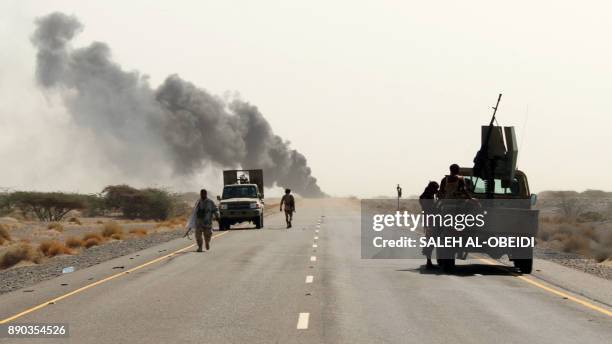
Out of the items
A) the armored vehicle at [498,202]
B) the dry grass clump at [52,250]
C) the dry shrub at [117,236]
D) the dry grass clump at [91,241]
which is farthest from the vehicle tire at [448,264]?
the dry shrub at [117,236]

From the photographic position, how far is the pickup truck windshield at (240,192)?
4122cm

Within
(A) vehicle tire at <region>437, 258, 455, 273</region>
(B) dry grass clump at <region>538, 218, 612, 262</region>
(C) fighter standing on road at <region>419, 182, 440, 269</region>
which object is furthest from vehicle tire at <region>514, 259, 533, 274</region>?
(B) dry grass clump at <region>538, 218, 612, 262</region>

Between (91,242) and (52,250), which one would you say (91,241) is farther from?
(52,250)

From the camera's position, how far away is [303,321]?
11289 millimetres

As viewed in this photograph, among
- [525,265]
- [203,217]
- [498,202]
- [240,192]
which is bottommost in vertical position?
[525,265]

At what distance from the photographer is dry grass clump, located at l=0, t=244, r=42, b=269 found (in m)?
30.3

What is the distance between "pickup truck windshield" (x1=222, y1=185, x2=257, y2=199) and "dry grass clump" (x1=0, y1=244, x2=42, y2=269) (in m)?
11.6

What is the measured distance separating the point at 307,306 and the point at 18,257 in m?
20.6

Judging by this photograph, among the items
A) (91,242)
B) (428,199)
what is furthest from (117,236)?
(428,199)

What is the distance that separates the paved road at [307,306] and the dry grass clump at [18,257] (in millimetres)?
9893

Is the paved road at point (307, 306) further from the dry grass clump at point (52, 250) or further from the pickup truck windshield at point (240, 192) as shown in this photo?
the pickup truck windshield at point (240, 192)

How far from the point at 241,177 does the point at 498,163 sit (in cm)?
2927

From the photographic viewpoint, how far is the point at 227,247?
2769 cm

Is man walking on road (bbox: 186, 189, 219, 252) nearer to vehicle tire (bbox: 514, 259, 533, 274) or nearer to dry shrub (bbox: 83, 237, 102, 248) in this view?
vehicle tire (bbox: 514, 259, 533, 274)
